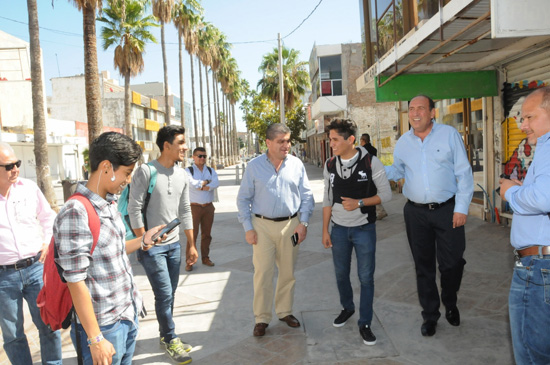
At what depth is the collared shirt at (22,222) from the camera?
123 inches

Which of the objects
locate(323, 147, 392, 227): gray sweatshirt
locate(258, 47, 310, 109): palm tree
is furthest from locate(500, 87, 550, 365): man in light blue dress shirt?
locate(258, 47, 310, 109): palm tree

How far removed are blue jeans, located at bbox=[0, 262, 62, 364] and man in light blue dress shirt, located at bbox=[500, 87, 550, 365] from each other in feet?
10.2

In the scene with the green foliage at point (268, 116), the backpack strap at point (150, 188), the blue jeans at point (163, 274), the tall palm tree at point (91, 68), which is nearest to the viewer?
the blue jeans at point (163, 274)

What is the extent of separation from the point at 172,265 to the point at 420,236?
2.34 m

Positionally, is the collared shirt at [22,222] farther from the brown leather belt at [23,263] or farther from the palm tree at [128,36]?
the palm tree at [128,36]

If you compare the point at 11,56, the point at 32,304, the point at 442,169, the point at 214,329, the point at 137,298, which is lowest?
the point at 214,329

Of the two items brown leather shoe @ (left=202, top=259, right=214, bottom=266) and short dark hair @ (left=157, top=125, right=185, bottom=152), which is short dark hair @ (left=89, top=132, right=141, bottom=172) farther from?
brown leather shoe @ (left=202, top=259, right=214, bottom=266)

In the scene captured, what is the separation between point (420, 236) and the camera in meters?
4.10

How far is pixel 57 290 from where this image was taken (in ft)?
6.82

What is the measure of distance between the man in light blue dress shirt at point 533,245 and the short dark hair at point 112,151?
1994 millimetres

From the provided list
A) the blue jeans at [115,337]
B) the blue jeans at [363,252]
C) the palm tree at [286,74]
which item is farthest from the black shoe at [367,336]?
the palm tree at [286,74]

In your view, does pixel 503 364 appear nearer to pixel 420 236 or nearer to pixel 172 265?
pixel 420 236

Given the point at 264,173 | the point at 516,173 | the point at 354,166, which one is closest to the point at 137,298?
the point at 264,173

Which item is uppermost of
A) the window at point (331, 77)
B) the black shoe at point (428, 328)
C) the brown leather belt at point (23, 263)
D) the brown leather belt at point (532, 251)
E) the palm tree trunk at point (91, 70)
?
the window at point (331, 77)
